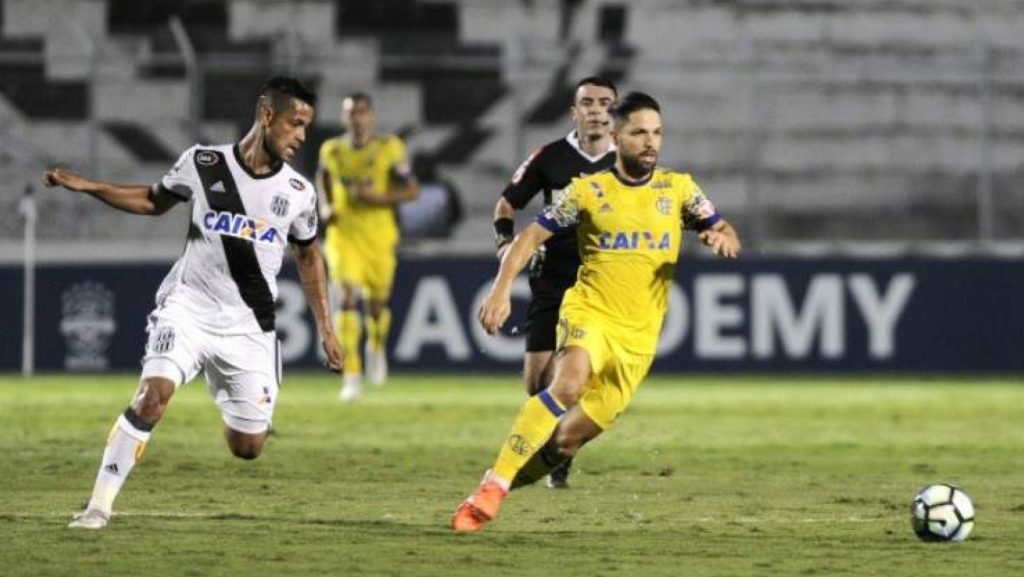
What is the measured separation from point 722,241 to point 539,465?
4.22 ft

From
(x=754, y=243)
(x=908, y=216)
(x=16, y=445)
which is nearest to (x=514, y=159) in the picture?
(x=754, y=243)

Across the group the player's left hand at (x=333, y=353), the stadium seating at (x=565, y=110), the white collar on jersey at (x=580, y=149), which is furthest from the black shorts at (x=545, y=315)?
the stadium seating at (x=565, y=110)

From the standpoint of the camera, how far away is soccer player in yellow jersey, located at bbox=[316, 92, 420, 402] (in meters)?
17.5

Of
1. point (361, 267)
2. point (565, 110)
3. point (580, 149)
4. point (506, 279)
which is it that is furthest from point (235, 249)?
point (565, 110)

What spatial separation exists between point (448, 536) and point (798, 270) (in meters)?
13.5

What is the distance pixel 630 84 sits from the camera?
Result: 23188 mm

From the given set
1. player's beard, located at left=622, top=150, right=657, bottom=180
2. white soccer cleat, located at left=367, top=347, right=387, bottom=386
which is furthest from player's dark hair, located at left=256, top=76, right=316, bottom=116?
white soccer cleat, located at left=367, top=347, right=387, bottom=386

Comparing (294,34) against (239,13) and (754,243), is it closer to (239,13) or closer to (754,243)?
(239,13)

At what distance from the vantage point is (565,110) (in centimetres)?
2322

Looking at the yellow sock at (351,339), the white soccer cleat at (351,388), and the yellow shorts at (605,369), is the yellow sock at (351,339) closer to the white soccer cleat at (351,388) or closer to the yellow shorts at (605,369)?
the white soccer cleat at (351,388)

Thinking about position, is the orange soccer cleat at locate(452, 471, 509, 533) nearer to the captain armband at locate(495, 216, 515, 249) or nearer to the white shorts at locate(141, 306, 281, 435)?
the white shorts at locate(141, 306, 281, 435)

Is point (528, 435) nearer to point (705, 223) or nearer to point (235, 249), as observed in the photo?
point (705, 223)

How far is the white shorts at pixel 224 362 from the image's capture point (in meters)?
8.69

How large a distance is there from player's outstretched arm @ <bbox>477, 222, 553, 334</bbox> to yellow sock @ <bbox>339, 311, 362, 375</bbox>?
8.83 metres
